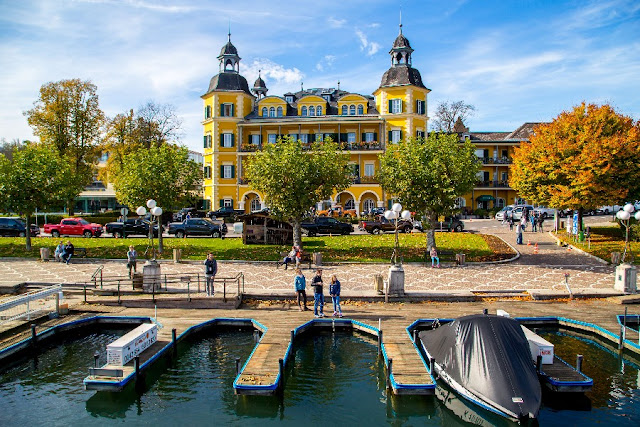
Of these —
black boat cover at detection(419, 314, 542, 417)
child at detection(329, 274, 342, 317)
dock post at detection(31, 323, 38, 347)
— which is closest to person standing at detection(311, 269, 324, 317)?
child at detection(329, 274, 342, 317)

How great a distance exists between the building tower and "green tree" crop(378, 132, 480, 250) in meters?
33.5

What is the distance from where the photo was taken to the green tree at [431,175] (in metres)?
28.0

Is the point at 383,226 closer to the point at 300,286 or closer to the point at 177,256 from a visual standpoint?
the point at 177,256

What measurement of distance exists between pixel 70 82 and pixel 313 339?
4882 centimetres

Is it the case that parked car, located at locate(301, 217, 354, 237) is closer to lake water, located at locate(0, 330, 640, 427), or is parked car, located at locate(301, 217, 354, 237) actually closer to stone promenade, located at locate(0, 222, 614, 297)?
stone promenade, located at locate(0, 222, 614, 297)

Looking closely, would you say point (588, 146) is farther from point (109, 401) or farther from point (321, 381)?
point (109, 401)

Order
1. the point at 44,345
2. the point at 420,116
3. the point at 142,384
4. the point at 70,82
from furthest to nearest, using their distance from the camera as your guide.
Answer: the point at 420,116
the point at 70,82
the point at 44,345
the point at 142,384

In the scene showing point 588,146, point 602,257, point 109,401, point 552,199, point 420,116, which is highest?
point 420,116

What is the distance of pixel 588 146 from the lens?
34.0 meters

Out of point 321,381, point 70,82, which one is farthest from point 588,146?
point 70,82

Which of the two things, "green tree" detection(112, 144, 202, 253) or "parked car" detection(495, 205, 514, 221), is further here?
"parked car" detection(495, 205, 514, 221)

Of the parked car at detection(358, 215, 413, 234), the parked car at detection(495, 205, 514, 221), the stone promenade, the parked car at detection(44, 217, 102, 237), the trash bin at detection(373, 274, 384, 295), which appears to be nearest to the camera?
the trash bin at detection(373, 274, 384, 295)

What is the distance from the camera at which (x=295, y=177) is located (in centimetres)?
2955

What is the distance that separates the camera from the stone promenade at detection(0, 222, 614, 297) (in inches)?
870
